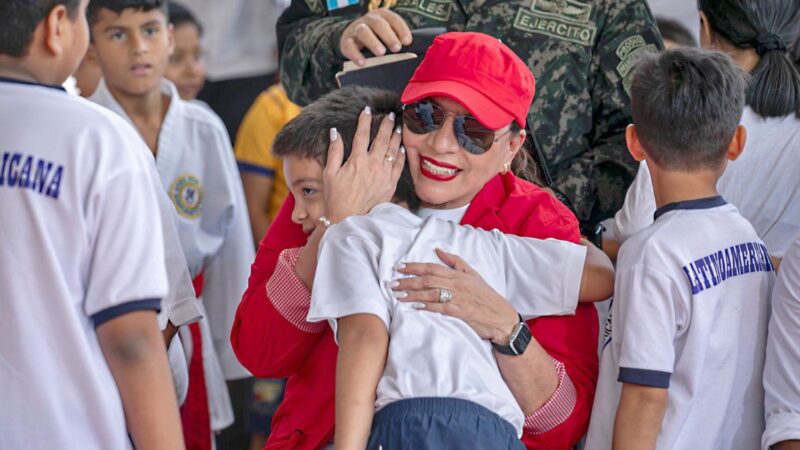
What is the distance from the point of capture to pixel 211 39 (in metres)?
6.71

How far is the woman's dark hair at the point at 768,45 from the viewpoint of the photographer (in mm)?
2834

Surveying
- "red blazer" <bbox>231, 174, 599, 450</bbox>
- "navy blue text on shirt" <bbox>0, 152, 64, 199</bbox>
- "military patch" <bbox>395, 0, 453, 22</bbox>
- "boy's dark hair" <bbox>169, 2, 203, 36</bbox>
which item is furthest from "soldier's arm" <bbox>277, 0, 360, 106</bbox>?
"boy's dark hair" <bbox>169, 2, 203, 36</bbox>

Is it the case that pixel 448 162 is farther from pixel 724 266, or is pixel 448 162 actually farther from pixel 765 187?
pixel 765 187

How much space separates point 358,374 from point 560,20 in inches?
51.9

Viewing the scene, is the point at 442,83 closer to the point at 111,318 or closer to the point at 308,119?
the point at 308,119

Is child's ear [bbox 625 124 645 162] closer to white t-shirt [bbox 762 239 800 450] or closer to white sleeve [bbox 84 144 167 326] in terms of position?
white t-shirt [bbox 762 239 800 450]

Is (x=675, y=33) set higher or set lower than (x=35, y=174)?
lower

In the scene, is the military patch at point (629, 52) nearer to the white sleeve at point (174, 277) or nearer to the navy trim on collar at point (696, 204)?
the navy trim on collar at point (696, 204)

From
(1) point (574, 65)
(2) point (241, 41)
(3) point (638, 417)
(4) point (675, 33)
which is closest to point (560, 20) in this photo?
(1) point (574, 65)

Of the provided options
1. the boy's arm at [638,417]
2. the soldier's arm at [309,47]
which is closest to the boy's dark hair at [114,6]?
the soldier's arm at [309,47]

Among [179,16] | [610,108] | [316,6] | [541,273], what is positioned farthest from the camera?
[179,16]

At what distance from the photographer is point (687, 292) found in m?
2.28

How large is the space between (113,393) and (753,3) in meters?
1.91

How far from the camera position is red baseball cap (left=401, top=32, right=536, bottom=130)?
2355mm
